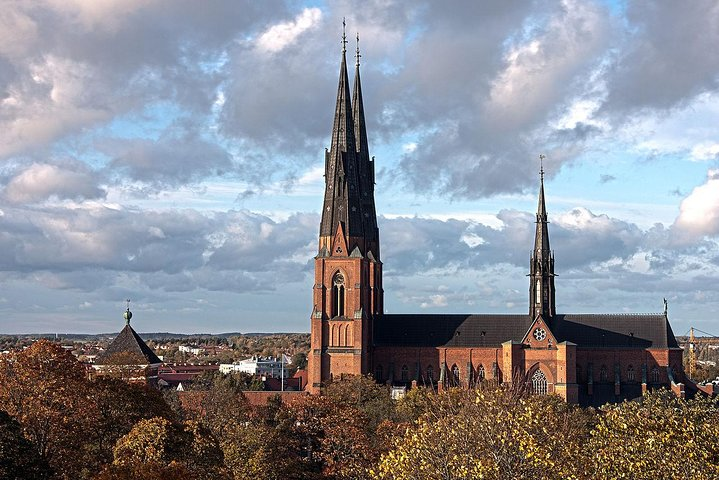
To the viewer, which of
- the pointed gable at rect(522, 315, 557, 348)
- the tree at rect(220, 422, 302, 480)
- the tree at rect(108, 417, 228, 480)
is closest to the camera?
the tree at rect(108, 417, 228, 480)

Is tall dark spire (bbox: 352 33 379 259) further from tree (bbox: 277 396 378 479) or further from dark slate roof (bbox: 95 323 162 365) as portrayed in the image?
tree (bbox: 277 396 378 479)

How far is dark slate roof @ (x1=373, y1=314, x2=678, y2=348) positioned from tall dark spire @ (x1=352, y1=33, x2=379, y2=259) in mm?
10521

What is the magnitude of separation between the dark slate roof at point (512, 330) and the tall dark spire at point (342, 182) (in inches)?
575

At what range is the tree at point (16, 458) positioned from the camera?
4425 centimetres

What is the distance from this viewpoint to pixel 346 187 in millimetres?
129125

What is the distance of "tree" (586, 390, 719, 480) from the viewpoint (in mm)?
37188

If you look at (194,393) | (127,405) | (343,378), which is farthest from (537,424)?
(343,378)

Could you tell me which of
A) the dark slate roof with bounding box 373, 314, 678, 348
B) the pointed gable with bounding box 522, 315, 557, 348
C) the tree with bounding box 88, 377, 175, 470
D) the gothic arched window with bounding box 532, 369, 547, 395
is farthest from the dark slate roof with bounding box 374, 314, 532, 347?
the tree with bounding box 88, 377, 175, 470

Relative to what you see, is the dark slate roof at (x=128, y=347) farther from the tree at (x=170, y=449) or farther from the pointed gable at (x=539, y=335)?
the tree at (x=170, y=449)

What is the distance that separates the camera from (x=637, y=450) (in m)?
38.9

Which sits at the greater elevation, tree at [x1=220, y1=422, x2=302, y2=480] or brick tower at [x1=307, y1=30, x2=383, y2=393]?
brick tower at [x1=307, y1=30, x2=383, y2=393]

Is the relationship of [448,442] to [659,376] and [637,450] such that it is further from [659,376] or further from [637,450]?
[659,376]

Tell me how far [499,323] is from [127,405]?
266 ft

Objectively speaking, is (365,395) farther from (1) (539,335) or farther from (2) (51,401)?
(2) (51,401)
